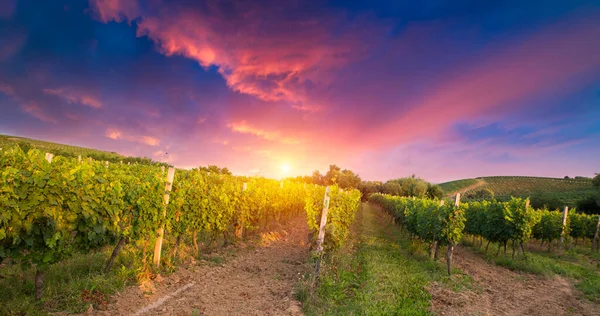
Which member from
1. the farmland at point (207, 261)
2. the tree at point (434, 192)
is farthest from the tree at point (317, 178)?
the farmland at point (207, 261)

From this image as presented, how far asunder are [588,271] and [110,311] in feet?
54.1

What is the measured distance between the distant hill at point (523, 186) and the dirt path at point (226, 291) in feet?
214

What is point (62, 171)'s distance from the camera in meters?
4.92

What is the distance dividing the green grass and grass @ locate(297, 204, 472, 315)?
381 cm

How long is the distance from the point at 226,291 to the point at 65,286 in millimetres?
2966

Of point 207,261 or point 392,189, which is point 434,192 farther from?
point 207,261

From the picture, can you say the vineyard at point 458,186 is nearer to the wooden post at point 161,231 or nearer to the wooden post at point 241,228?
the wooden post at point 241,228

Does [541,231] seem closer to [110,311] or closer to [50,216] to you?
[110,311]

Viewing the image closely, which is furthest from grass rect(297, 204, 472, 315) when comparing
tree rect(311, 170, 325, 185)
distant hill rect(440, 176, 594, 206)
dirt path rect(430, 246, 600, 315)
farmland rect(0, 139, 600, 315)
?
tree rect(311, 170, 325, 185)

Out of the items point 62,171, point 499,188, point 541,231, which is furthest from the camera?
point 499,188

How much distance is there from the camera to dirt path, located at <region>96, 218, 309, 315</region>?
539 cm

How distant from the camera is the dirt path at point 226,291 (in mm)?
5395

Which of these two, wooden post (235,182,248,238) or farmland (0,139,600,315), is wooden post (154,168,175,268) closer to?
farmland (0,139,600,315)

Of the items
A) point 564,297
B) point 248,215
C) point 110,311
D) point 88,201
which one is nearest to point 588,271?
point 564,297
